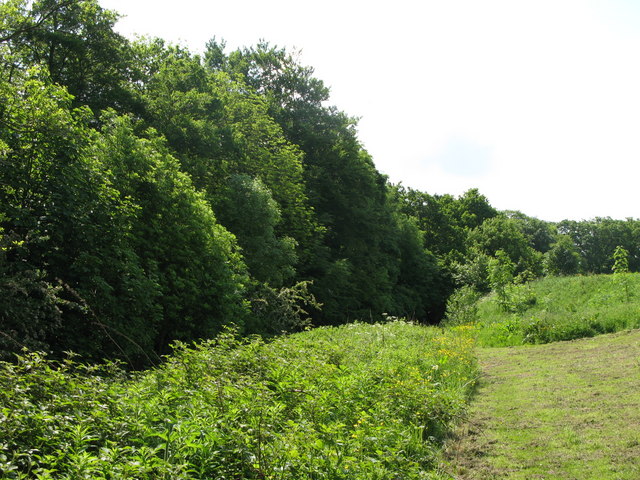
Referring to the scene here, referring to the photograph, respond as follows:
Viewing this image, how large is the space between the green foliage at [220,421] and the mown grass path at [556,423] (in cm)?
58

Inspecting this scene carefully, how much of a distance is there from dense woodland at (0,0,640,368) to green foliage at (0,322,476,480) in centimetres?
216

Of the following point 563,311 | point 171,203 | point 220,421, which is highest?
point 171,203

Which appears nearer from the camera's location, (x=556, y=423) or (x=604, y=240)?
(x=556, y=423)

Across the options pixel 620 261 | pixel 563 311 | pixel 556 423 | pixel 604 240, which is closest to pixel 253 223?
pixel 563 311

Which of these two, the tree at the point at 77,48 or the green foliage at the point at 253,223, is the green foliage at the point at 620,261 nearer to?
the green foliage at the point at 253,223

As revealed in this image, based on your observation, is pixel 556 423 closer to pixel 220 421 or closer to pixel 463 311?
pixel 220 421

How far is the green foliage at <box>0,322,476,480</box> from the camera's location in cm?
336

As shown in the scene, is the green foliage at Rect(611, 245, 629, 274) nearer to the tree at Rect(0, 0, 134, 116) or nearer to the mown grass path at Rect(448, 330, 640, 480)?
the mown grass path at Rect(448, 330, 640, 480)

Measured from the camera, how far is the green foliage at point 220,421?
336 cm

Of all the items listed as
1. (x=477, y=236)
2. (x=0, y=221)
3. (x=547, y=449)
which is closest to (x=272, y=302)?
(x=0, y=221)

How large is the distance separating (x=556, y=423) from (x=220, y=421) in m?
5.19

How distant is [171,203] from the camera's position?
47.6ft

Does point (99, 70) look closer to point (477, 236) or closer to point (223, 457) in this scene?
point (223, 457)

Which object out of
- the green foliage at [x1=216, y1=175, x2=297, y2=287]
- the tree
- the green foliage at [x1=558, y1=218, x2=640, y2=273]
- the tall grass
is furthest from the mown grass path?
the green foliage at [x1=558, y1=218, x2=640, y2=273]
